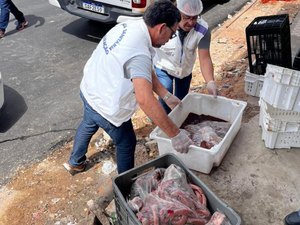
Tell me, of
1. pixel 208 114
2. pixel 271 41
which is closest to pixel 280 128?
pixel 208 114

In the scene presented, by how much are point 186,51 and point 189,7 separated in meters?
0.49

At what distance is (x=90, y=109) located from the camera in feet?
9.32

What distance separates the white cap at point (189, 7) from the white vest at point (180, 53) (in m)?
0.23

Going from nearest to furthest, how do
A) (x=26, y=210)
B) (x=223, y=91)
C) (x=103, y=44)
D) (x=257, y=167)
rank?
(x=103, y=44)
(x=257, y=167)
(x=26, y=210)
(x=223, y=91)

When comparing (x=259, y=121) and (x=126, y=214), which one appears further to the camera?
(x=259, y=121)

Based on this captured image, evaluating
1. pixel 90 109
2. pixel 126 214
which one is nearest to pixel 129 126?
pixel 90 109

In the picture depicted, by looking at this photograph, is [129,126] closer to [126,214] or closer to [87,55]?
[126,214]

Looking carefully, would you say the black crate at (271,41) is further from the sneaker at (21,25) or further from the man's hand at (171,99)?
the sneaker at (21,25)

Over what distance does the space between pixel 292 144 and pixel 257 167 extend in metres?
0.41

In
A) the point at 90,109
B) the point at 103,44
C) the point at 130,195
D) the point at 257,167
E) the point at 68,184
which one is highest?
the point at 103,44

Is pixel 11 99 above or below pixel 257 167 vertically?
below

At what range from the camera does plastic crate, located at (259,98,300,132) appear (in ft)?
8.70

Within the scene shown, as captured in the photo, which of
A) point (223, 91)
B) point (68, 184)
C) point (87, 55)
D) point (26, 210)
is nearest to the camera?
point (26, 210)

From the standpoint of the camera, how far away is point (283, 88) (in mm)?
2529
